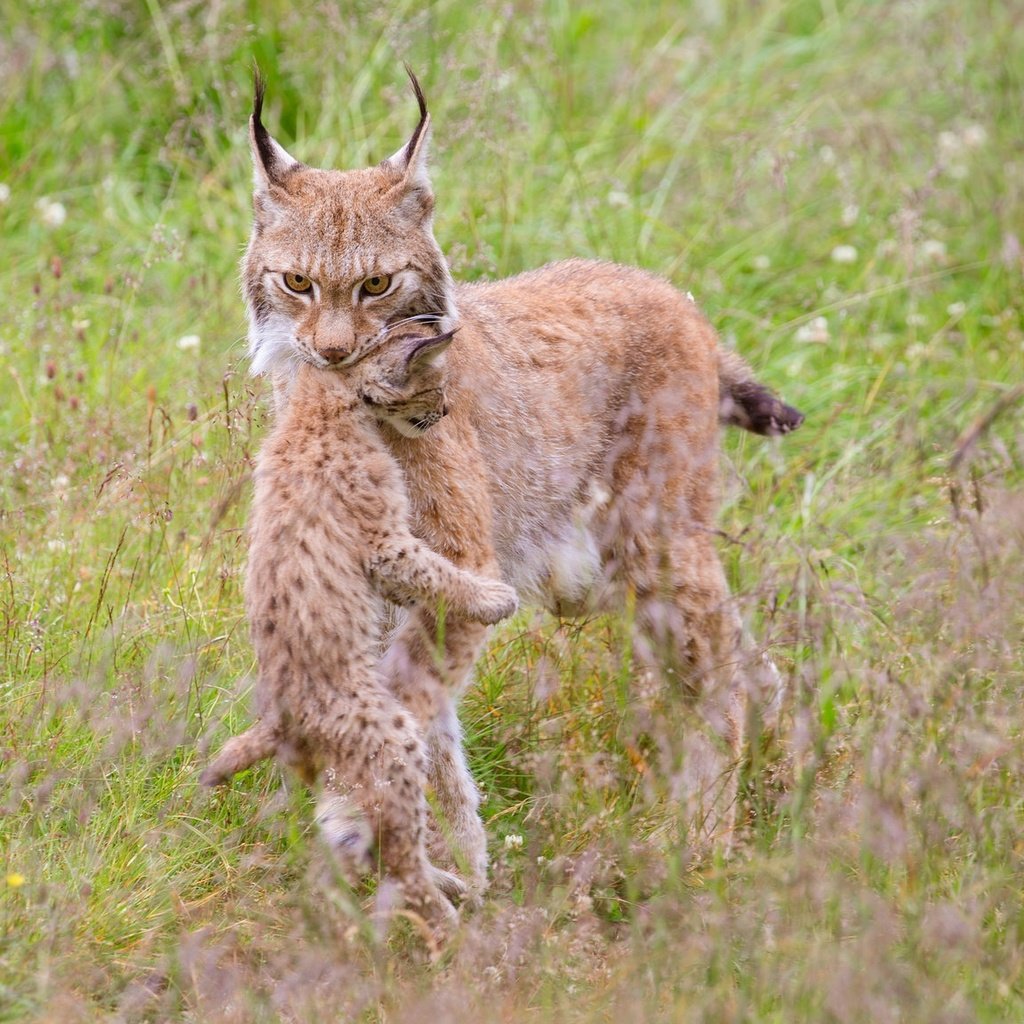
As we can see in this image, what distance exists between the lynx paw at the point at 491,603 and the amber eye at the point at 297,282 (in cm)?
97

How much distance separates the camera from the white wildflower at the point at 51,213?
6562 mm

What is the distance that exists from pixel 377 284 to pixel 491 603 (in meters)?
0.97

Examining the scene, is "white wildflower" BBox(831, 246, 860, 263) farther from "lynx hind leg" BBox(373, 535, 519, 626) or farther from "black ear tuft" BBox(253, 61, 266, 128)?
"lynx hind leg" BBox(373, 535, 519, 626)

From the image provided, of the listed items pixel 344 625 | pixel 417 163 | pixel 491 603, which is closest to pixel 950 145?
pixel 417 163

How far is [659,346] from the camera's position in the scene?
4.67 m

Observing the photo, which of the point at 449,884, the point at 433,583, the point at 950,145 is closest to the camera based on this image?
the point at 433,583

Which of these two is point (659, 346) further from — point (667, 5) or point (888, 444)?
point (667, 5)

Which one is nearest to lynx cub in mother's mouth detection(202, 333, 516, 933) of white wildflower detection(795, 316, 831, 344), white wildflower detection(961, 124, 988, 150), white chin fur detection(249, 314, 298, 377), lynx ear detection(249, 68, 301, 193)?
white chin fur detection(249, 314, 298, 377)

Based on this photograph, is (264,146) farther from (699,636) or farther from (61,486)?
(699,636)

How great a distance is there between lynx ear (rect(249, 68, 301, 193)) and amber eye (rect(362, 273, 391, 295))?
44cm

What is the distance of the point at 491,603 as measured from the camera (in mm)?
3615

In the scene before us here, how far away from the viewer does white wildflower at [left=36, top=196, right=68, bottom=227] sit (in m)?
6.56

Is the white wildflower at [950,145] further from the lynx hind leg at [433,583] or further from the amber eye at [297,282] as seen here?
the lynx hind leg at [433,583]

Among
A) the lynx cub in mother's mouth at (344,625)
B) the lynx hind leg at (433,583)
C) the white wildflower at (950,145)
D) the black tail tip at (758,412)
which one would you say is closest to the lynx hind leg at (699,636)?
the black tail tip at (758,412)
